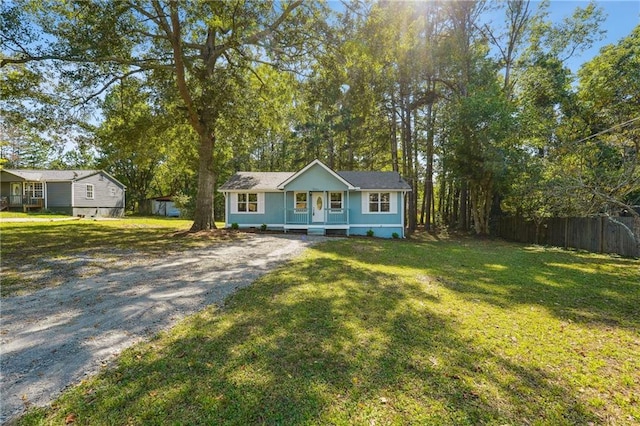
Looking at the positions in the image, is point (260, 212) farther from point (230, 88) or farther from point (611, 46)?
point (611, 46)

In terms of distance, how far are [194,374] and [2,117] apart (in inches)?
589

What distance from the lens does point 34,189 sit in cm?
2703

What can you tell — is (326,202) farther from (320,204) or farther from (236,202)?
(236,202)

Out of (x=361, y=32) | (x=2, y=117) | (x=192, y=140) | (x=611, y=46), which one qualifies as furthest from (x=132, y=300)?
(x=611, y=46)

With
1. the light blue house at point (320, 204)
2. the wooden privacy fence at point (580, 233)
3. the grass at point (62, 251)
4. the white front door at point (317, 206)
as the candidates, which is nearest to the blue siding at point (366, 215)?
the light blue house at point (320, 204)

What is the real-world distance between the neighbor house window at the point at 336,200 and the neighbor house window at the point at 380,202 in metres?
1.84

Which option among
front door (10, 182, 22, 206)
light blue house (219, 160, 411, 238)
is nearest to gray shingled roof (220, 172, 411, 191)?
light blue house (219, 160, 411, 238)

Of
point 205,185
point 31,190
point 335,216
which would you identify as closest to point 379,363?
point 205,185

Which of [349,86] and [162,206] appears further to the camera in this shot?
[162,206]

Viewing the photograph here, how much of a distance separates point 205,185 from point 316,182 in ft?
19.8

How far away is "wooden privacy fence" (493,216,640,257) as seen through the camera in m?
12.4

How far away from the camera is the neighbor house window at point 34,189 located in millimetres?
26953

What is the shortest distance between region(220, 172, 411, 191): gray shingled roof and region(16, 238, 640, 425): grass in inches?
471

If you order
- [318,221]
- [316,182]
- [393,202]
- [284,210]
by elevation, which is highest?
[316,182]
